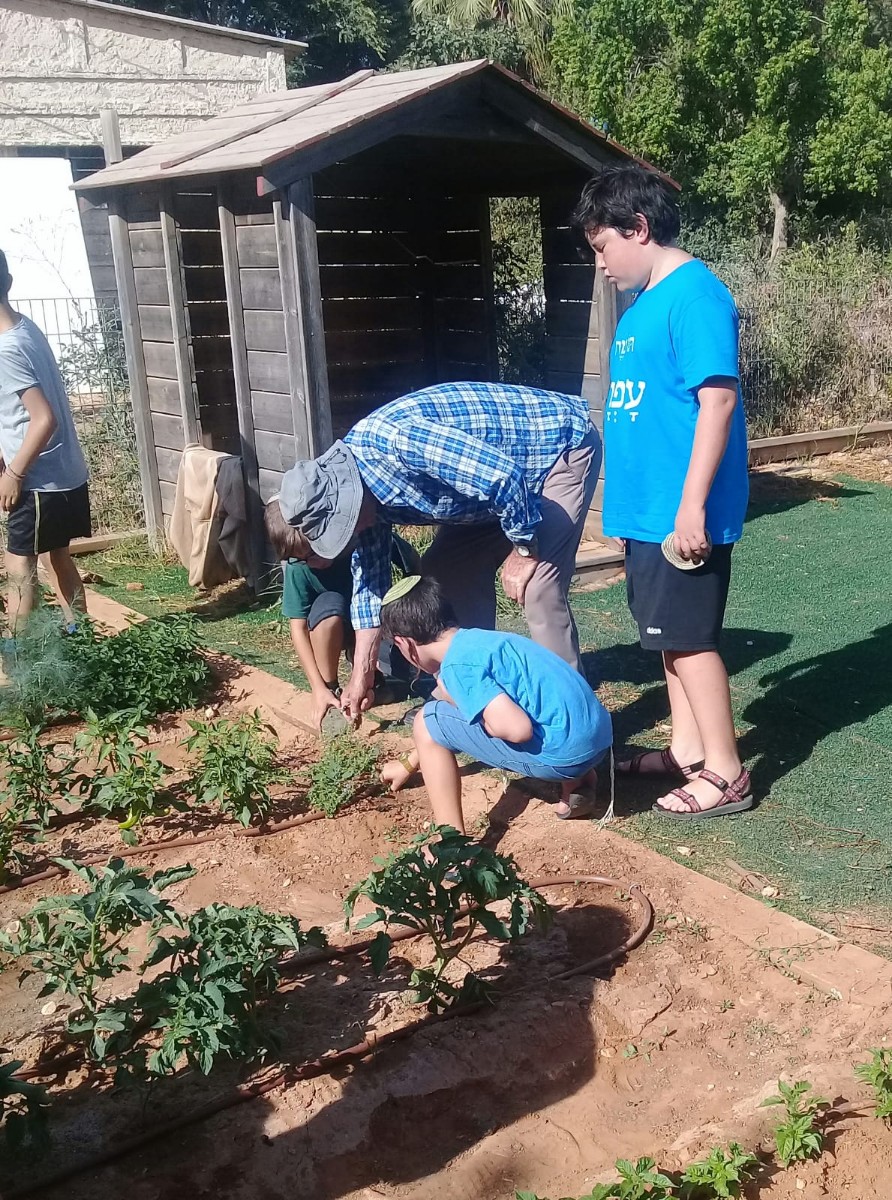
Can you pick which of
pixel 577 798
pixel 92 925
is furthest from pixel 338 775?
pixel 92 925

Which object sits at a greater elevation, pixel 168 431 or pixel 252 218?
pixel 252 218

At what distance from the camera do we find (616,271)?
376 centimetres

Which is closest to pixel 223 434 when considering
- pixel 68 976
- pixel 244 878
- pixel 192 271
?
pixel 192 271

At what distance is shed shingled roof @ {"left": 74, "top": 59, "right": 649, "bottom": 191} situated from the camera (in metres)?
6.21

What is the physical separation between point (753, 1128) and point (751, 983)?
1.85 ft

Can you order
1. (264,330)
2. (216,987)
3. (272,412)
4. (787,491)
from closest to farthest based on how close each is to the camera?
1. (216,987)
2. (264,330)
3. (272,412)
4. (787,491)

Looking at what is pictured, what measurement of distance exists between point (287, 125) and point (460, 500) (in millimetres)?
3902

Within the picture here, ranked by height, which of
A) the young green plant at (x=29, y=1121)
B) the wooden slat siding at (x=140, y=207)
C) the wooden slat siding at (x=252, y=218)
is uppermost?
the wooden slat siding at (x=140, y=207)

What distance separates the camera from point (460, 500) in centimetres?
394

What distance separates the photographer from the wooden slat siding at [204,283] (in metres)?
7.95

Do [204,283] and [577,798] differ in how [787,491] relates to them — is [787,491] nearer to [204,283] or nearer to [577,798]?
[204,283]

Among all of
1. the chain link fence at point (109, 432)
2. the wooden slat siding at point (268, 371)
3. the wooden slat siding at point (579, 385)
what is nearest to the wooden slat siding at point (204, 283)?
the chain link fence at point (109, 432)

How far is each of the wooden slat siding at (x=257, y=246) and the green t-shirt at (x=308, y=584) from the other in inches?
93.6

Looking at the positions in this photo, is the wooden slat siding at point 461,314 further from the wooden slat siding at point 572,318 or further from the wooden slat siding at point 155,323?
the wooden slat siding at point 155,323
